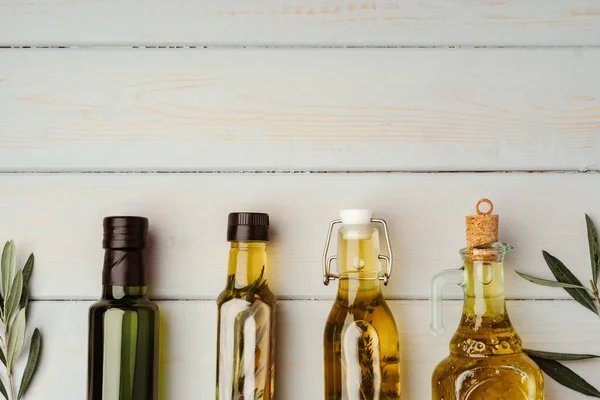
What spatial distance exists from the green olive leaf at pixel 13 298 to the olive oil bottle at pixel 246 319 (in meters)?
0.29

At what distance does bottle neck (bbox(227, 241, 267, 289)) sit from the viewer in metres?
0.85

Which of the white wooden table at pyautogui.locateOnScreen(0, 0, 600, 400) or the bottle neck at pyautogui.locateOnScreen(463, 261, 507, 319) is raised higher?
the white wooden table at pyautogui.locateOnScreen(0, 0, 600, 400)

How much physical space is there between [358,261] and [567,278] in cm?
31

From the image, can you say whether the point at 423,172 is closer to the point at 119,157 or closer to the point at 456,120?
the point at 456,120

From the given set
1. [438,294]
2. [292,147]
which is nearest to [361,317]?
[438,294]

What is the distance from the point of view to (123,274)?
828 mm

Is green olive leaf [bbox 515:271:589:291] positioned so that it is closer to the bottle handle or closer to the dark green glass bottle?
the bottle handle

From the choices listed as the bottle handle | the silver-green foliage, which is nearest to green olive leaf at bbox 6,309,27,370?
the silver-green foliage

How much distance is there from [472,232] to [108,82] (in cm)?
58

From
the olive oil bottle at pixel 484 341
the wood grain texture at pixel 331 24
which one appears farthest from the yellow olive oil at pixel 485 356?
the wood grain texture at pixel 331 24

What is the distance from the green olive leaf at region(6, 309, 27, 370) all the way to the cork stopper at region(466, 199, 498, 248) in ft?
2.11

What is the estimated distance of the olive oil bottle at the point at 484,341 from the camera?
2.60 ft

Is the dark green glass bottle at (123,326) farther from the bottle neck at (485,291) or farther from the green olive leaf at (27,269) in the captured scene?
the bottle neck at (485,291)

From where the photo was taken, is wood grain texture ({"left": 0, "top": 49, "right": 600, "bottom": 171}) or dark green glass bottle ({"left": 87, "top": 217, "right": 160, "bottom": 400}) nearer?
dark green glass bottle ({"left": 87, "top": 217, "right": 160, "bottom": 400})
